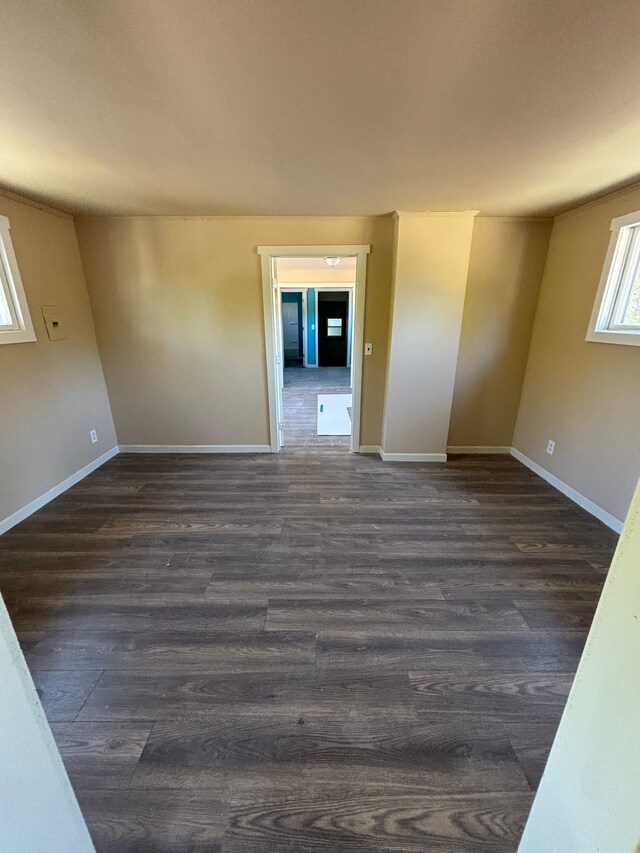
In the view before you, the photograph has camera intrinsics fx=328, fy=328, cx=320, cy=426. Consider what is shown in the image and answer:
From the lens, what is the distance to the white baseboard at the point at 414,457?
349 centimetres

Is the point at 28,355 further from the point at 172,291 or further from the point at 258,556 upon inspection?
the point at 258,556

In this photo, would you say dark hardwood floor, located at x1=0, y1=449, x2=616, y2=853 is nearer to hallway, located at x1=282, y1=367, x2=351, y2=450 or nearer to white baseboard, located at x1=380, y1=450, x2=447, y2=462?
white baseboard, located at x1=380, y1=450, x2=447, y2=462

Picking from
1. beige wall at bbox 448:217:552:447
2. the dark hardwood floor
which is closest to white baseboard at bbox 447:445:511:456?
beige wall at bbox 448:217:552:447

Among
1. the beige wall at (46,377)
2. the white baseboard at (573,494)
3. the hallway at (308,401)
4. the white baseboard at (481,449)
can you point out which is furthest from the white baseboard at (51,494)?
the white baseboard at (573,494)

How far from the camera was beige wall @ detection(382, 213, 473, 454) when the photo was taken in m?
2.88

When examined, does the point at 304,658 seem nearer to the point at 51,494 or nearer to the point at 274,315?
the point at 51,494

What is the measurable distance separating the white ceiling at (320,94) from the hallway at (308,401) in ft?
8.40

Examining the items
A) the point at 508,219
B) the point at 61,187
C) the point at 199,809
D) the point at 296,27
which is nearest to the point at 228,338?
the point at 61,187

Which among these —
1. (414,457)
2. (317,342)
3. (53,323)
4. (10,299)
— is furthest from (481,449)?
(317,342)

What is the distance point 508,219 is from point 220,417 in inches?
135

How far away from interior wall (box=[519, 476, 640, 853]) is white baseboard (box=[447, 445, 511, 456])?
3217 mm

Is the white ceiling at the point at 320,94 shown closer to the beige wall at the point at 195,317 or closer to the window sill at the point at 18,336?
the beige wall at the point at 195,317

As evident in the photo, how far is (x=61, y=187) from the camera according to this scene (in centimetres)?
230

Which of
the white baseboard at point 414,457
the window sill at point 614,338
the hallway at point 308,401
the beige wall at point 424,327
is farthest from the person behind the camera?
the hallway at point 308,401
